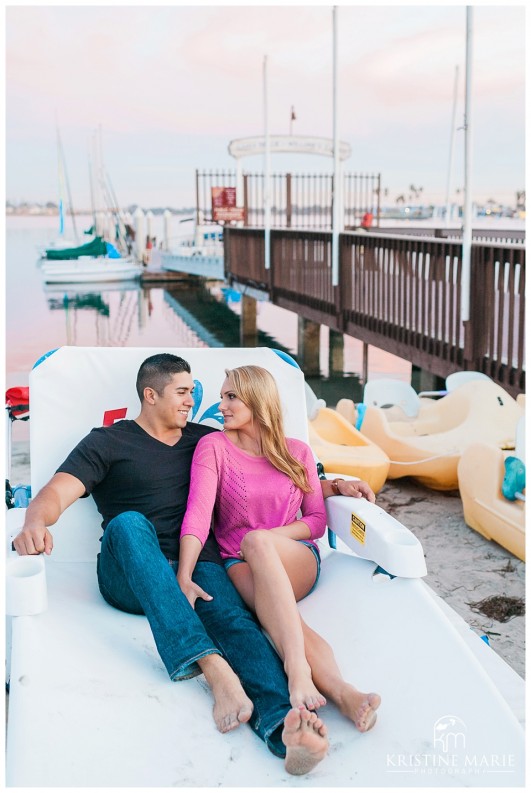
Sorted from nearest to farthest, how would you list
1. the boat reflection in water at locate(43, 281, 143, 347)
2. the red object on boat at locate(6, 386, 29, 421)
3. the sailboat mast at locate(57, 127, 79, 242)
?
the red object on boat at locate(6, 386, 29, 421)
the boat reflection in water at locate(43, 281, 143, 347)
the sailboat mast at locate(57, 127, 79, 242)

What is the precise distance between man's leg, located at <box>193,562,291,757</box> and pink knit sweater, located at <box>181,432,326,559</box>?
174 millimetres

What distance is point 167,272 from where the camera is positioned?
24781mm

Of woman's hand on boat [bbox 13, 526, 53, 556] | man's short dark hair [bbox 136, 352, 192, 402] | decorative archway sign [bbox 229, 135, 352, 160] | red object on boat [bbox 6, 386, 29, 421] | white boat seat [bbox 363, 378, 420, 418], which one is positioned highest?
decorative archway sign [bbox 229, 135, 352, 160]

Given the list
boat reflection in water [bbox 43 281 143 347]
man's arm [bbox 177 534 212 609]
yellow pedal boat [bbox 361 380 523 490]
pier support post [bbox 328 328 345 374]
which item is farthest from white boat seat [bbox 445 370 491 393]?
boat reflection in water [bbox 43 281 143 347]

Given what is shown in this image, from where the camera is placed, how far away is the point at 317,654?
2.06 m

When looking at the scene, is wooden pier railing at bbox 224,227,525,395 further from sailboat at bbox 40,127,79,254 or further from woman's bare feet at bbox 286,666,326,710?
sailboat at bbox 40,127,79,254

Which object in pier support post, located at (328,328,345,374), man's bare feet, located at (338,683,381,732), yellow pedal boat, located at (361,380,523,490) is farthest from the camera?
pier support post, located at (328,328,345,374)

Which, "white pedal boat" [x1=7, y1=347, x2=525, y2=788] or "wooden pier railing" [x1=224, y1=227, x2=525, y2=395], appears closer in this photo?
"white pedal boat" [x1=7, y1=347, x2=525, y2=788]

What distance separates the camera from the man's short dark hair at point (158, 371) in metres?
2.69

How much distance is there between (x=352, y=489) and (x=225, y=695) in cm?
94

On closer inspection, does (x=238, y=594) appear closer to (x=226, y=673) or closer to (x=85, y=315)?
(x=226, y=673)

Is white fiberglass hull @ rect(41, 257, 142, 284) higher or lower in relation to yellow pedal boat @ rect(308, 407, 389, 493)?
higher

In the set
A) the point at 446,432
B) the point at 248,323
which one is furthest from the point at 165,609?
the point at 248,323

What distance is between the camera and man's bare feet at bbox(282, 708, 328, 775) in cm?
172
